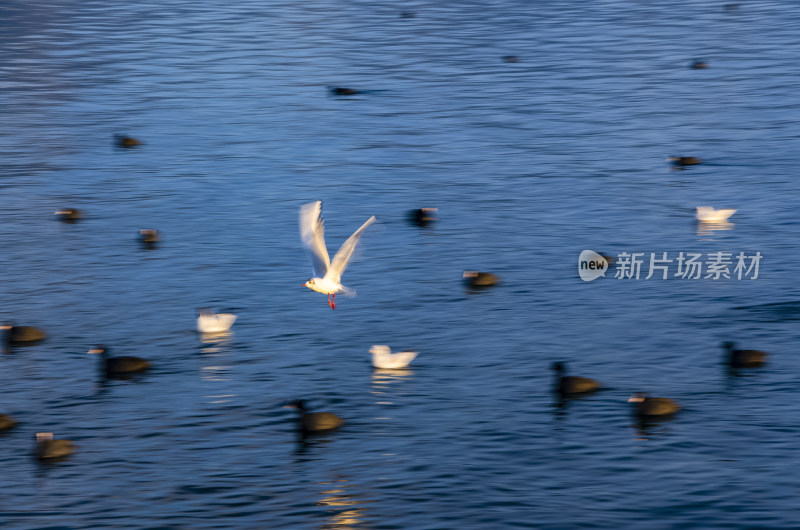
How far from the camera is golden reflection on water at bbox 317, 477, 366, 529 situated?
20.2 metres

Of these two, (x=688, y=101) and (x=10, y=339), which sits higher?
(x=688, y=101)

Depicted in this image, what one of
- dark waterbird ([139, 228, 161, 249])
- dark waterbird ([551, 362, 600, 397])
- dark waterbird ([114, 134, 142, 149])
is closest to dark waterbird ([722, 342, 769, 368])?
dark waterbird ([551, 362, 600, 397])

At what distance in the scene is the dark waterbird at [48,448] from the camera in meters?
22.3

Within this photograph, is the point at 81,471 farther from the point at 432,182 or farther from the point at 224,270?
the point at 432,182

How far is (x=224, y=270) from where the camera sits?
31906mm

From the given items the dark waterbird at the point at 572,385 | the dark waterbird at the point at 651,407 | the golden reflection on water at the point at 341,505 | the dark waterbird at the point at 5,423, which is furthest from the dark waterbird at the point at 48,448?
the dark waterbird at the point at 651,407

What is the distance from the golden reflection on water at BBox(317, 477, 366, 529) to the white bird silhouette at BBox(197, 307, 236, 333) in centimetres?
712

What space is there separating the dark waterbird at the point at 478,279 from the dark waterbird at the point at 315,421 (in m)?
7.63

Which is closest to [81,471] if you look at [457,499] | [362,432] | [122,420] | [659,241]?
[122,420]

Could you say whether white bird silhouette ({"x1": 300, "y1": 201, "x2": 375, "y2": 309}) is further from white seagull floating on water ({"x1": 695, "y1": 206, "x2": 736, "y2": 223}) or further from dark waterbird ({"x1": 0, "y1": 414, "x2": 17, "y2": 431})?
white seagull floating on water ({"x1": 695, "y1": 206, "x2": 736, "y2": 223})

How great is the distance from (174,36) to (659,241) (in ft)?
119

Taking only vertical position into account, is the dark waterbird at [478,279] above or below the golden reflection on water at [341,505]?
above

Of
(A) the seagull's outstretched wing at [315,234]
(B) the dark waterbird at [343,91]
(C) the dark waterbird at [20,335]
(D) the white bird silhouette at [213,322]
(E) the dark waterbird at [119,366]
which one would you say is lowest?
(E) the dark waterbird at [119,366]

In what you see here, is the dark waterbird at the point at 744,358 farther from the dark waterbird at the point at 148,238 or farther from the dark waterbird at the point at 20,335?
the dark waterbird at the point at 148,238
